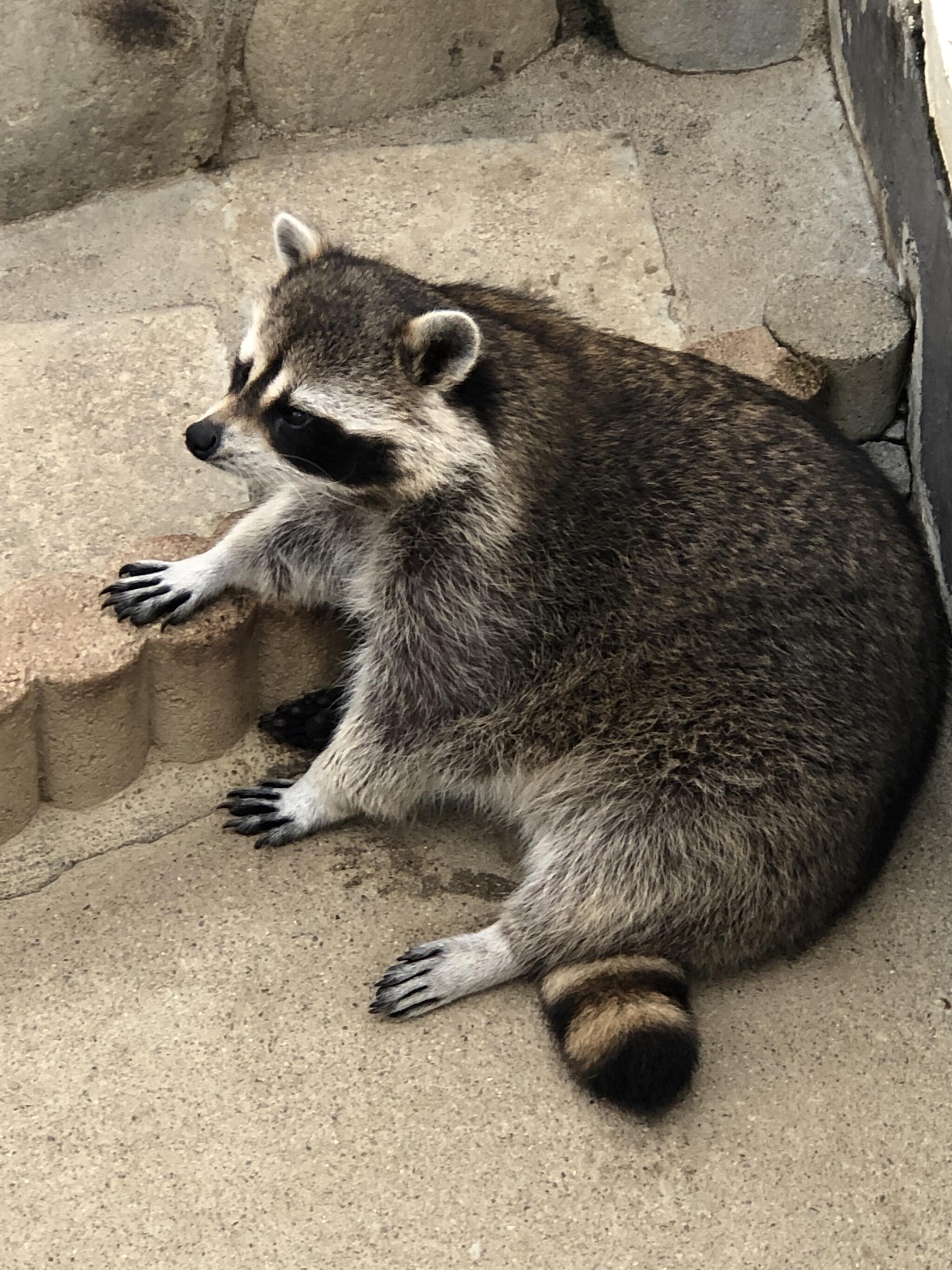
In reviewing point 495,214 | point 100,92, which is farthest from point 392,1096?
point 100,92

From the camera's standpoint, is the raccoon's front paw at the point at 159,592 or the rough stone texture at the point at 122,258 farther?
the rough stone texture at the point at 122,258

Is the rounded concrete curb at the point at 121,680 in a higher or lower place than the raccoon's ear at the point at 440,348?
lower

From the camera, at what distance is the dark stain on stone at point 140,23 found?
10.4ft

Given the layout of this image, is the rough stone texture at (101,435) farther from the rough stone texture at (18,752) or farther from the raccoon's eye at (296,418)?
the raccoon's eye at (296,418)

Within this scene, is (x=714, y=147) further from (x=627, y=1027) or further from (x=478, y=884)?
(x=627, y=1027)

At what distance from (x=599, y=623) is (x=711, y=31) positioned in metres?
1.89

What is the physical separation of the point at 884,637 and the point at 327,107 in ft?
6.37

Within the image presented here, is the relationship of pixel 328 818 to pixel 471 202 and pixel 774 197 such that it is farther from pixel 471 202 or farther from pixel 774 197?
pixel 774 197

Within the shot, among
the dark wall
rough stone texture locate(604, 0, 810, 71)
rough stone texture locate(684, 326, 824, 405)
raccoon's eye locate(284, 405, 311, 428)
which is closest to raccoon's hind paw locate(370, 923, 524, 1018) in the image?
raccoon's eye locate(284, 405, 311, 428)

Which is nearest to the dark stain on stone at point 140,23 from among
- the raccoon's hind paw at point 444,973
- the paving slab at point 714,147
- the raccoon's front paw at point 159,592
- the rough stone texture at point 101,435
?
the paving slab at point 714,147

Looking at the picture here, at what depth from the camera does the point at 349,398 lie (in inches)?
89.4

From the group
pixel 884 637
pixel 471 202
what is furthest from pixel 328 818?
pixel 471 202

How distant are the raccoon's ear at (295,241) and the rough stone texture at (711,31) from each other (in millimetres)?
1474

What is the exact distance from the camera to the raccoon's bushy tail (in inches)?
82.4
